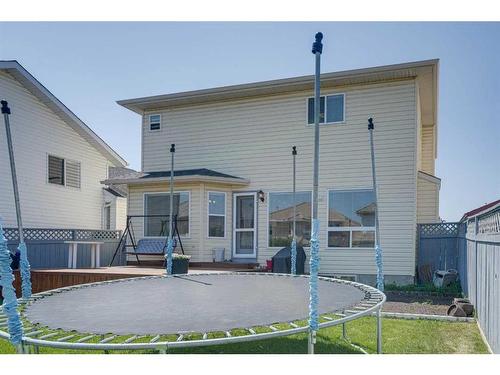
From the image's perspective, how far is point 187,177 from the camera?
966 centimetres

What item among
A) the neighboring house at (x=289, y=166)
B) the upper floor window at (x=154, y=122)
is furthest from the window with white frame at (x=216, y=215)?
the upper floor window at (x=154, y=122)

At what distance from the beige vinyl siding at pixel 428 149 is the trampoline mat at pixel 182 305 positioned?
8696 mm

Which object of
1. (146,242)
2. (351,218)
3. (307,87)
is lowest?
(146,242)

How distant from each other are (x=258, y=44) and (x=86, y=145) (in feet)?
26.9

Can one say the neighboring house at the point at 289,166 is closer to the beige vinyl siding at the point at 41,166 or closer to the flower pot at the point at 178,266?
the beige vinyl siding at the point at 41,166

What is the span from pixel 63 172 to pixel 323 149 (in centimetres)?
726

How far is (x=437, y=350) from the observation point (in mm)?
4375

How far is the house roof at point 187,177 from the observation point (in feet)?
31.9

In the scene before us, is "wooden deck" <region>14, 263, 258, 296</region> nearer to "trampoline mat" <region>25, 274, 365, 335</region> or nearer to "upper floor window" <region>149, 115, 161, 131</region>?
"trampoline mat" <region>25, 274, 365, 335</region>

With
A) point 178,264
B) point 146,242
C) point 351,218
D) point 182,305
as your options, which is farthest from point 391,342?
point 146,242

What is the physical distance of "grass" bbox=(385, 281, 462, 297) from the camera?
311 inches

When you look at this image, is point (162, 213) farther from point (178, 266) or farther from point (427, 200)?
point (427, 200)
